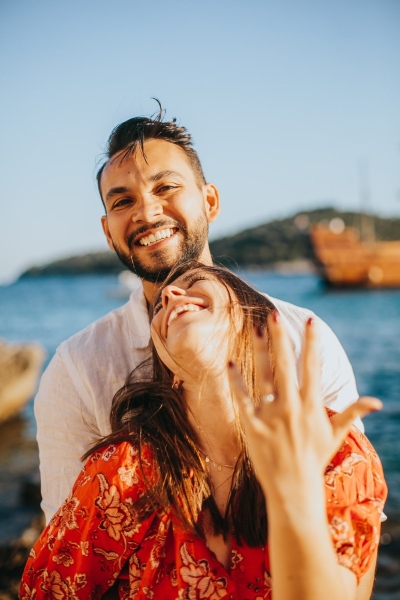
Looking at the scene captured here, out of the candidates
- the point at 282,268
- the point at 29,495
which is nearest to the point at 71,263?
the point at 282,268

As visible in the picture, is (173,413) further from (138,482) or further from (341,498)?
(341,498)

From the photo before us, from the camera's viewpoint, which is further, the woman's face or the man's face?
the man's face

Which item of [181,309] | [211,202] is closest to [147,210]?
[211,202]

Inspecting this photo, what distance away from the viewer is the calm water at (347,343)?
9262 mm

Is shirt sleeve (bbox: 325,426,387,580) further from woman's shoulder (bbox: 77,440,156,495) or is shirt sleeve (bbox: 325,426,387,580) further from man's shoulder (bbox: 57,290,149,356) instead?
man's shoulder (bbox: 57,290,149,356)

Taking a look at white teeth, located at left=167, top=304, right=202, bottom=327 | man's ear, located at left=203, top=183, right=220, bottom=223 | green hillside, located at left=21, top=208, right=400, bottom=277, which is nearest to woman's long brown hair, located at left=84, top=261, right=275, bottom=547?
white teeth, located at left=167, top=304, right=202, bottom=327

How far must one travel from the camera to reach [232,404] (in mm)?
2178

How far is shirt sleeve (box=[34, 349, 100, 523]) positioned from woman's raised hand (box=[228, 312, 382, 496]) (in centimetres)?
162

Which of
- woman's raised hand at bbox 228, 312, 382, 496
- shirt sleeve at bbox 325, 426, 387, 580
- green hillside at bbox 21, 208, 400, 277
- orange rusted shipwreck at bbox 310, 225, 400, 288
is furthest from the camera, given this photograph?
green hillside at bbox 21, 208, 400, 277

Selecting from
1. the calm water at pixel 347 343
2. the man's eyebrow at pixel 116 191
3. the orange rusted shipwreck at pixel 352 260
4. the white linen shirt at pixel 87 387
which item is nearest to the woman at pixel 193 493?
the white linen shirt at pixel 87 387

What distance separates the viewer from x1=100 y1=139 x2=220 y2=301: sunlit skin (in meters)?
3.13

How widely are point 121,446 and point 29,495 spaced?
22.1 ft

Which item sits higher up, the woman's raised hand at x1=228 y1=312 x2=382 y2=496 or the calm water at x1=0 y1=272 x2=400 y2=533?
the woman's raised hand at x1=228 y1=312 x2=382 y2=496

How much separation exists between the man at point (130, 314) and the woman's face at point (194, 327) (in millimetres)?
891
